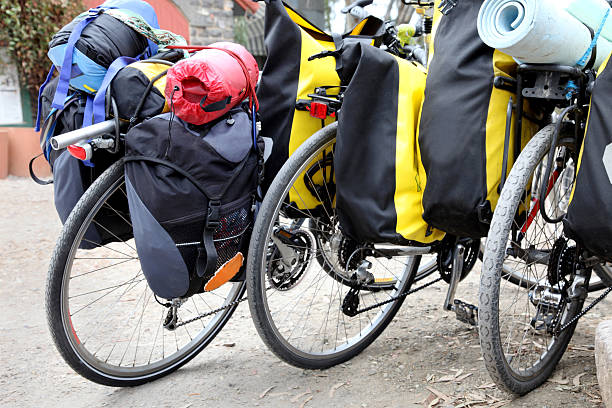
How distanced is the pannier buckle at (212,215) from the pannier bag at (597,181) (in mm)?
1082

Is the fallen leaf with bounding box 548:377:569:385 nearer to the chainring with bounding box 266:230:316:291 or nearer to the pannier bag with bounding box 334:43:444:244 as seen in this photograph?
the pannier bag with bounding box 334:43:444:244

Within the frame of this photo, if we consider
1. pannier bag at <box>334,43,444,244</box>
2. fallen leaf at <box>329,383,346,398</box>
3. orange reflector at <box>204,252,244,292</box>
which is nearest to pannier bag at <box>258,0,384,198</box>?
pannier bag at <box>334,43,444,244</box>

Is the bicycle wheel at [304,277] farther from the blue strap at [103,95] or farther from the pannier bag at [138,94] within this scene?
the blue strap at [103,95]

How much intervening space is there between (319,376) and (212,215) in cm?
84

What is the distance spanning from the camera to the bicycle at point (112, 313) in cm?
198

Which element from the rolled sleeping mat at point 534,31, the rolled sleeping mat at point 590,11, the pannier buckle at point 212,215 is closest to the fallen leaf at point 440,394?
the pannier buckle at point 212,215

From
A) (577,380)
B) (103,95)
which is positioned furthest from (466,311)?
(103,95)

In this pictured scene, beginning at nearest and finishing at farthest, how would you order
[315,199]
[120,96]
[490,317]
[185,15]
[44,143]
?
[490,317], [120,96], [44,143], [315,199], [185,15]

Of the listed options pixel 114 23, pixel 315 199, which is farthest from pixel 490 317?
pixel 114 23

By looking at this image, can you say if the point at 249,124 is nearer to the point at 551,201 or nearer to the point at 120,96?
the point at 120,96

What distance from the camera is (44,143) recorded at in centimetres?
216

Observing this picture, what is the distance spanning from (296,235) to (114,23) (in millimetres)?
1062

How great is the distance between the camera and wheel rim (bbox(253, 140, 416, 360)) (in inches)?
84.6

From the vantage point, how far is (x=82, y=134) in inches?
73.2
